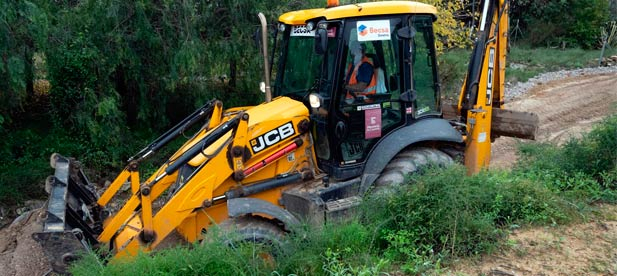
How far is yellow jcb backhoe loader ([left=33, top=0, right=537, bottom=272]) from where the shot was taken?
14.8ft

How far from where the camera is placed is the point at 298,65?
520 cm

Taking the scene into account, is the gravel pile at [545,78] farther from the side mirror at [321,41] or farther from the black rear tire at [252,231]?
the black rear tire at [252,231]

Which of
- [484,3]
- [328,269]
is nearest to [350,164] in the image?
[328,269]

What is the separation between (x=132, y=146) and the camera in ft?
29.7

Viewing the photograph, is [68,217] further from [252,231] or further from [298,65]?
[298,65]

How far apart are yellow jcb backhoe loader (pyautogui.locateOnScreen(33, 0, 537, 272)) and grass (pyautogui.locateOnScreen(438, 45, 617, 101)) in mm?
8060

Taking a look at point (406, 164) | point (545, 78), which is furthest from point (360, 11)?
point (545, 78)

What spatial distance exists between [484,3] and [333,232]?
143 inches

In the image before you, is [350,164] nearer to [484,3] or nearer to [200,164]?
[200,164]

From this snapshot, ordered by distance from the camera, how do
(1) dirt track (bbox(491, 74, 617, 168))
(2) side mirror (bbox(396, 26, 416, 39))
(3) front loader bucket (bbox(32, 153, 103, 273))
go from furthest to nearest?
(1) dirt track (bbox(491, 74, 617, 168))
(2) side mirror (bbox(396, 26, 416, 39))
(3) front loader bucket (bbox(32, 153, 103, 273))

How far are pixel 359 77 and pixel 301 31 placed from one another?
0.79 m

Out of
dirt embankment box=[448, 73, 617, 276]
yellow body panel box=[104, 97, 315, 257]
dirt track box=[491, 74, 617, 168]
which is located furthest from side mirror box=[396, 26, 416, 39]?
dirt track box=[491, 74, 617, 168]

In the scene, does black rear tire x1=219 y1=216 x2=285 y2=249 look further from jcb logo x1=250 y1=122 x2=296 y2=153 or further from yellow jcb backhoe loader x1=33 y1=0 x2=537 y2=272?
jcb logo x1=250 y1=122 x2=296 y2=153

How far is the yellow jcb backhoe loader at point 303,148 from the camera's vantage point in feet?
14.8
